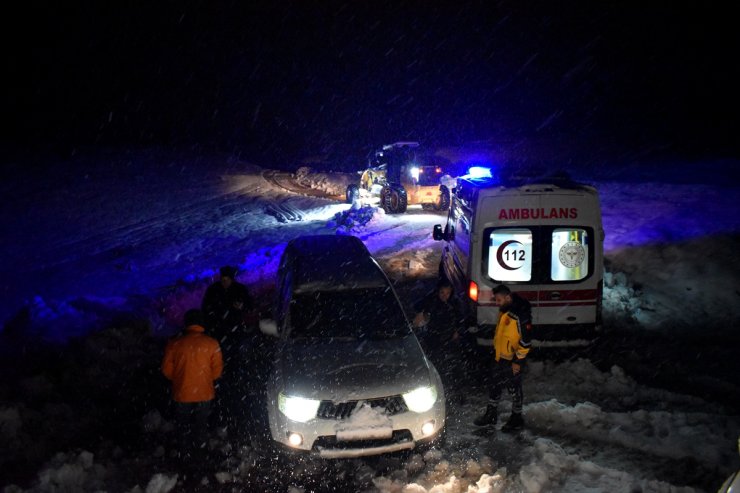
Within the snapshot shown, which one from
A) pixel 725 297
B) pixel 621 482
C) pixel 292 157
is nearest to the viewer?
pixel 621 482

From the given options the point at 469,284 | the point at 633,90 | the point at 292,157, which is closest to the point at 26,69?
the point at 292,157

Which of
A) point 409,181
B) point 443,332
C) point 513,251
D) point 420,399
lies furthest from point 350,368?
point 409,181

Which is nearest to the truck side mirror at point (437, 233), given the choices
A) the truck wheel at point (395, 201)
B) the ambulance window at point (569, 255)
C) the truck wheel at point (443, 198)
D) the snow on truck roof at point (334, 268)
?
the snow on truck roof at point (334, 268)

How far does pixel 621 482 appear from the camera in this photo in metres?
4.25

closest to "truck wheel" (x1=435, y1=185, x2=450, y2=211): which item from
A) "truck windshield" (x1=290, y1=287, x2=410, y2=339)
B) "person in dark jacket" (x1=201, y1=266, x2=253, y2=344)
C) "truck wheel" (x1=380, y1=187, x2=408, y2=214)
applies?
"truck wheel" (x1=380, y1=187, x2=408, y2=214)

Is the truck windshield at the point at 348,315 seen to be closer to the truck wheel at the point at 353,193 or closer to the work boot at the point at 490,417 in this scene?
the work boot at the point at 490,417

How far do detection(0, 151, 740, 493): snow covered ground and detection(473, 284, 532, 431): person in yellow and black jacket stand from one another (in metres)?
0.37

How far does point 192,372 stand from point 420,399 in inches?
87.1

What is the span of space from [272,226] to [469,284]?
445 inches

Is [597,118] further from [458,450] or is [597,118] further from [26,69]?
[26,69]

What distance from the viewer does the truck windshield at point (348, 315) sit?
584cm

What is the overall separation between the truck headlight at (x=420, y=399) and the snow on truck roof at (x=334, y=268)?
5.84 feet

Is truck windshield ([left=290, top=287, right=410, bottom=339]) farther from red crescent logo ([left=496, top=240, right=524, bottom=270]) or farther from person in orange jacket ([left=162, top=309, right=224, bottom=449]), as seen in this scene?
red crescent logo ([left=496, top=240, right=524, bottom=270])

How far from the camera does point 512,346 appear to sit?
542 centimetres
